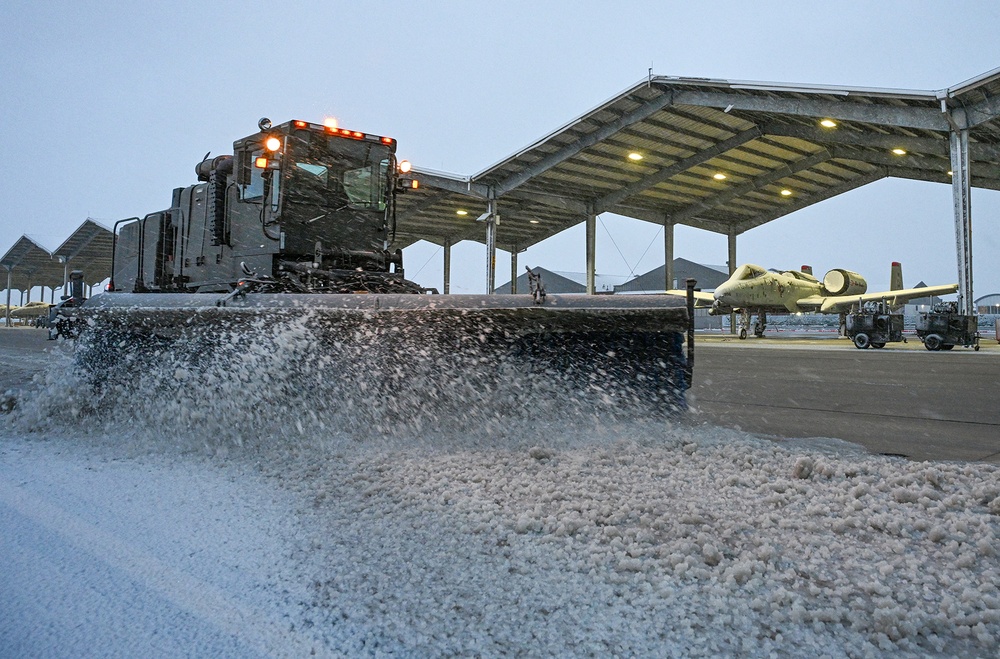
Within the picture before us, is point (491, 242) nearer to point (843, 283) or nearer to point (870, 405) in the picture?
point (843, 283)

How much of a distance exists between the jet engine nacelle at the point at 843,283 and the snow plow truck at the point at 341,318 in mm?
21565

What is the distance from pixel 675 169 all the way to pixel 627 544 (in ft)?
70.2

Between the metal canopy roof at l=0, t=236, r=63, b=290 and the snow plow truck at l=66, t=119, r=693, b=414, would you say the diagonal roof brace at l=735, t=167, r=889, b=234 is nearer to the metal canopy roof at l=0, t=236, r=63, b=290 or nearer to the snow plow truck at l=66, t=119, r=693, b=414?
the snow plow truck at l=66, t=119, r=693, b=414

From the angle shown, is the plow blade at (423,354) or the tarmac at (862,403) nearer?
the tarmac at (862,403)

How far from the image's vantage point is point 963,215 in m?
14.4

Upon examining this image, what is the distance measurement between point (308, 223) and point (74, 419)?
7.05 feet

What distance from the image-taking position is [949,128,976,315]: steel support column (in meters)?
14.3

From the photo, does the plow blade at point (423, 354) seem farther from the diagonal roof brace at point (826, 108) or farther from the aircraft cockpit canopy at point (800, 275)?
the aircraft cockpit canopy at point (800, 275)

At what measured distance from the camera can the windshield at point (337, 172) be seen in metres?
5.21

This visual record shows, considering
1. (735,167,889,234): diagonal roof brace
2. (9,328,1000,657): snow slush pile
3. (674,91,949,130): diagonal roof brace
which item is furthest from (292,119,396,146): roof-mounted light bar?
(735,167,889,234): diagonal roof brace

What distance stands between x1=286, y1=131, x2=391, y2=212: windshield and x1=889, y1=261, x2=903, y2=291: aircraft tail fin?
2601cm

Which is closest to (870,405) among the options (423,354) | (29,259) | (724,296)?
(423,354)

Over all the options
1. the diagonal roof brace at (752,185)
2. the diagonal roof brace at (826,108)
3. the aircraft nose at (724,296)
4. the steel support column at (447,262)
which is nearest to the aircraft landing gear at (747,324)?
the aircraft nose at (724,296)

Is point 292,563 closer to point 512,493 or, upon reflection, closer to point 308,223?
point 512,493
